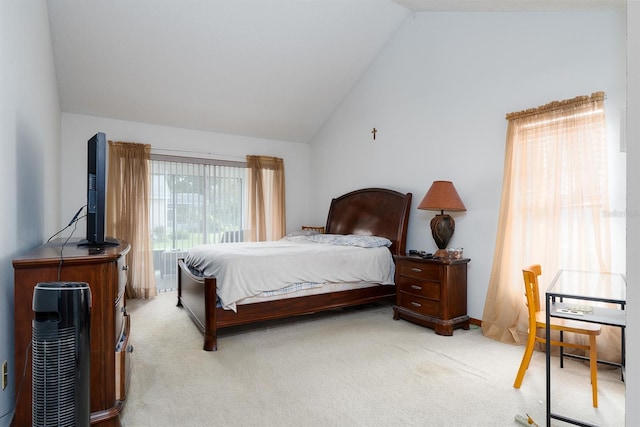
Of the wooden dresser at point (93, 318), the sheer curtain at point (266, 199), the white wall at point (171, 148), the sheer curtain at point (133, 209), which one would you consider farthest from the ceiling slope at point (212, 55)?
the wooden dresser at point (93, 318)

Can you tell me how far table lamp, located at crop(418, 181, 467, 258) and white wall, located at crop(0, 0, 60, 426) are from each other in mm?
3210

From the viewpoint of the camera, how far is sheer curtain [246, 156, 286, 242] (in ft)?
18.4

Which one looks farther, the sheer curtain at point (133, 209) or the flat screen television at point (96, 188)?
the sheer curtain at point (133, 209)

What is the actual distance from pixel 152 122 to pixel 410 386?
4.72 m

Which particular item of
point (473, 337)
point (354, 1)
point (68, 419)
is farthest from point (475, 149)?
point (68, 419)

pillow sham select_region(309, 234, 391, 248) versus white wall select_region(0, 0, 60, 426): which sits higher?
white wall select_region(0, 0, 60, 426)

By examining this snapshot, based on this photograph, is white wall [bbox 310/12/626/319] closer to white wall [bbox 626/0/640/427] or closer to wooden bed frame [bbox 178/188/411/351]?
wooden bed frame [bbox 178/188/411/351]

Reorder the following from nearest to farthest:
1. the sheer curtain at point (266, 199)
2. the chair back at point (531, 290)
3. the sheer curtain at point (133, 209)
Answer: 1. the chair back at point (531, 290)
2. the sheer curtain at point (133, 209)
3. the sheer curtain at point (266, 199)

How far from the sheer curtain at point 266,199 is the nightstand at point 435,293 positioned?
272cm

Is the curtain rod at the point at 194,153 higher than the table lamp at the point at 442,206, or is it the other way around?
the curtain rod at the point at 194,153

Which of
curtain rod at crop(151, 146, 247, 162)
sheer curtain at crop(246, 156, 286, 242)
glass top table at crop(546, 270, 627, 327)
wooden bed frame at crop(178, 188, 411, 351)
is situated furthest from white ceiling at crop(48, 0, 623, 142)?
glass top table at crop(546, 270, 627, 327)

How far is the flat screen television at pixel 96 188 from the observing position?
208 centimetres

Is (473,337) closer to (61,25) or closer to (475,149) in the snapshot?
(475,149)

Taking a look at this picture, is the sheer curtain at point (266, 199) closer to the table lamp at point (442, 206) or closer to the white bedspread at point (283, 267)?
the white bedspread at point (283, 267)
